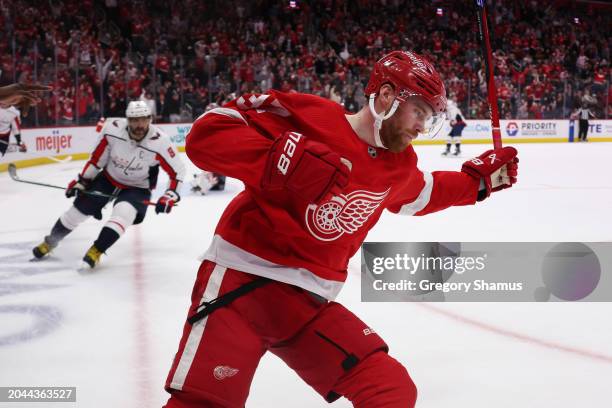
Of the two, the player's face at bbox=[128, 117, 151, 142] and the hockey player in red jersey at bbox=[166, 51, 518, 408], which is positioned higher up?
the hockey player in red jersey at bbox=[166, 51, 518, 408]

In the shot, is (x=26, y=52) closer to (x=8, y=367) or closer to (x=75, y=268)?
(x=75, y=268)

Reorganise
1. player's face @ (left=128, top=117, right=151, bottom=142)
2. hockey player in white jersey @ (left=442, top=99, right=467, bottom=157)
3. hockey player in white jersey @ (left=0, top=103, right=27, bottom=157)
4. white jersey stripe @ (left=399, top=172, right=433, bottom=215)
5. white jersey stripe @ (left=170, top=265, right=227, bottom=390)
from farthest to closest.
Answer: hockey player in white jersey @ (left=442, top=99, right=467, bottom=157) < hockey player in white jersey @ (left=0, top=103, right=27, bottom=157) < player's face @ (left=128, top=117, right=151, bottom=142) < white jersey stripe @ (left=399, top=172, right=433, bottom=215) < white jersey stripe @ (left=170, top=265, right=227, bottom=390)

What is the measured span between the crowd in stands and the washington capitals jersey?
554 centimetres

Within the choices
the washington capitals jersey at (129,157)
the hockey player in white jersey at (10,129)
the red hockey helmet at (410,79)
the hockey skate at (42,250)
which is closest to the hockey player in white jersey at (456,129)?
the hockey player in white jersey at (10,129)

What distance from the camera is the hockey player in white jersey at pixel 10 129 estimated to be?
29.8 ft

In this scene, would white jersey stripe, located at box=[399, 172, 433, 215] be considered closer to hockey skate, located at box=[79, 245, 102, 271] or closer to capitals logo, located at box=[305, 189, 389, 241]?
capitals logo, located at box=[305, 189, 389, 241]

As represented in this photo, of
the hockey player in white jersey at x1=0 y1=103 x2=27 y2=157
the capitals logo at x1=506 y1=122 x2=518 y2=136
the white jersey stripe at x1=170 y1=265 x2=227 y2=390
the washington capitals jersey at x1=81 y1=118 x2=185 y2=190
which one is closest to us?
the white jersey stripe at x1=170 y1=265 x2=227 y2=390

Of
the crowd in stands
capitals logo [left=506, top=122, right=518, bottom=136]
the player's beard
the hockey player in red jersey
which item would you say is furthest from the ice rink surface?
capitals logo [left=506, top=122, right=518, bottom=136]

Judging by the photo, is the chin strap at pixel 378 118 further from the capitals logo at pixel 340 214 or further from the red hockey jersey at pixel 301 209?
the capitals logo at pixel 340 214

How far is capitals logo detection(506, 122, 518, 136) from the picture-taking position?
17.5 meters

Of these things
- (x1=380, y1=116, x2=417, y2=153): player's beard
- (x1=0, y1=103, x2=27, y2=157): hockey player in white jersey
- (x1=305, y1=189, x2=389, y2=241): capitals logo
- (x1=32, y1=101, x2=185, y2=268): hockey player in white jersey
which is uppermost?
(x1=380, y1=116, x2=417, y2=153): player's beard

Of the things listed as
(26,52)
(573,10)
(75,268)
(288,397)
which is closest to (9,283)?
(75,268)

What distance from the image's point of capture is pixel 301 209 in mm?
1639

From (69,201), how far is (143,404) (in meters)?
5.40
